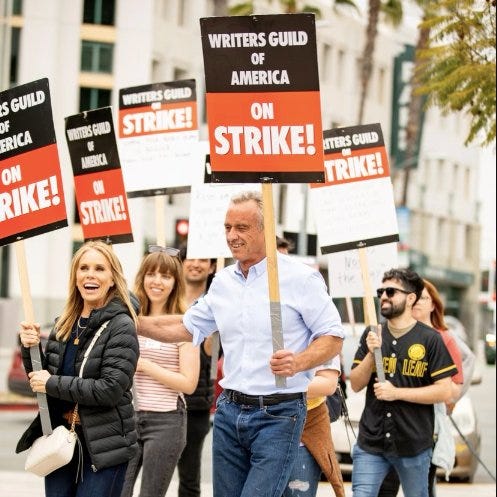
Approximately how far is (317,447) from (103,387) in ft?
4.86

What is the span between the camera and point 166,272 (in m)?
8.77

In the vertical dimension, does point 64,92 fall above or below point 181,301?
above

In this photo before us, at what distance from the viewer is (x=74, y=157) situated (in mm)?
10047

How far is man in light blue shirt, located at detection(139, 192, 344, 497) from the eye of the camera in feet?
22.3

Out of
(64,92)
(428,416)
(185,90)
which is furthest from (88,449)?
(64,92)

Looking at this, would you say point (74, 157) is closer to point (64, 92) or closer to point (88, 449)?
point (88, 449)

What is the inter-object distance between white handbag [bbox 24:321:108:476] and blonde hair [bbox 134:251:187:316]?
1.75 meters

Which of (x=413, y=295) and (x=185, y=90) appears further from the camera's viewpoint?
(x=185, y=90)

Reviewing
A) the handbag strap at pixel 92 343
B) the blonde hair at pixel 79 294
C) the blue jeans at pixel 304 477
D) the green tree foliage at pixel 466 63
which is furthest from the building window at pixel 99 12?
the handbag strap at pixel 92 343

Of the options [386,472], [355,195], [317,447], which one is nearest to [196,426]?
[386,472]

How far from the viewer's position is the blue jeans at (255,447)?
22.2 feet

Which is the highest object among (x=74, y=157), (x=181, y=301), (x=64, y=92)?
(x=64, y=92)

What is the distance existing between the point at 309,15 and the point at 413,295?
2.83 metres

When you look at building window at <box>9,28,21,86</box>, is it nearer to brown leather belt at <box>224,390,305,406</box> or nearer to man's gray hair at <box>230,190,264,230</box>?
man's gray hair at <box>230,190,264,230</box>
